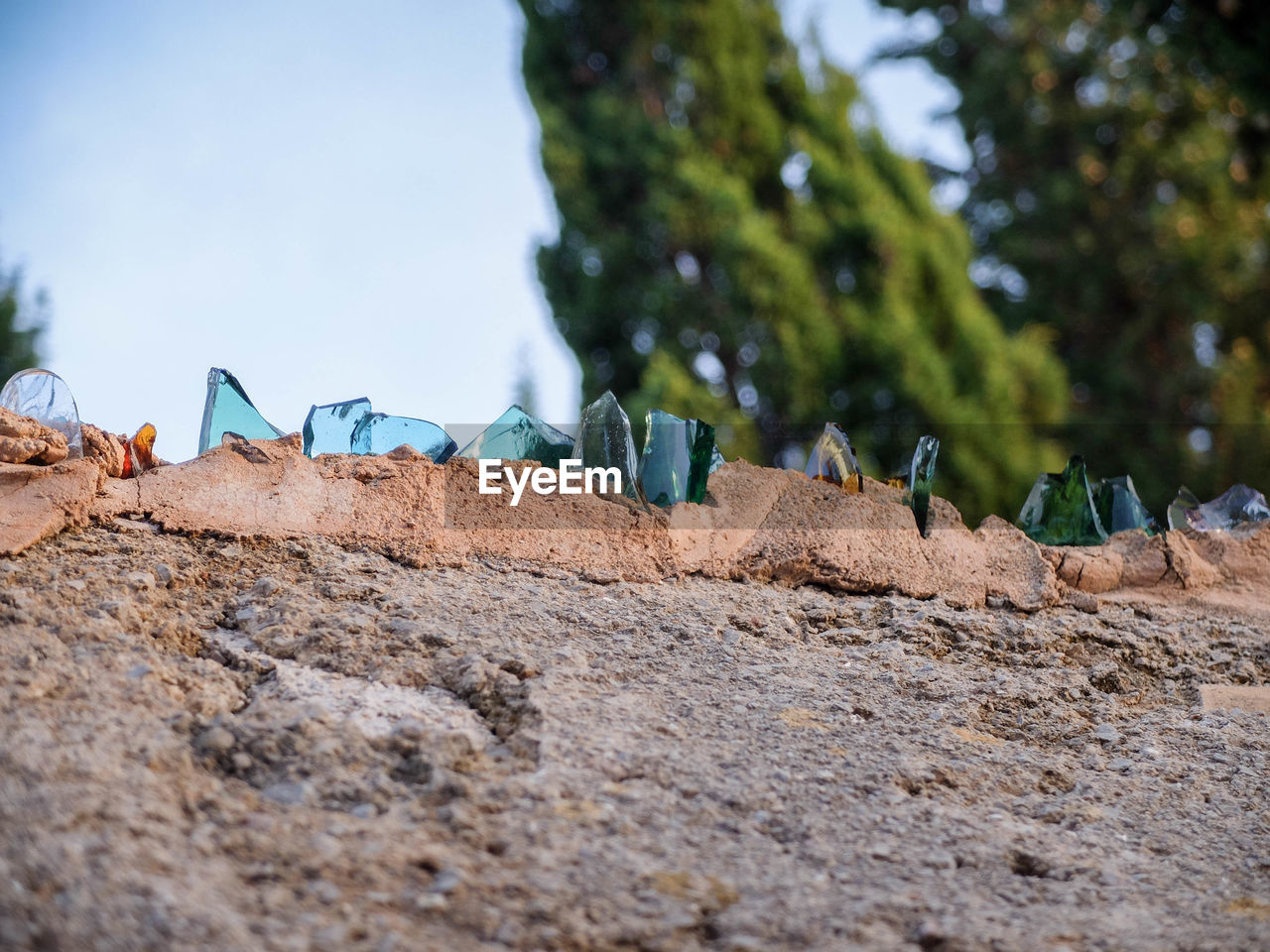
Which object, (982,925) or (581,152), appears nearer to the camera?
(982,925)

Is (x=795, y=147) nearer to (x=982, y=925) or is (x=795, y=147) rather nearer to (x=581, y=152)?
(x=581, y=152)

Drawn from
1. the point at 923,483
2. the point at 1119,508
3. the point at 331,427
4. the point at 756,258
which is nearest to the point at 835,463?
the point at 923,483

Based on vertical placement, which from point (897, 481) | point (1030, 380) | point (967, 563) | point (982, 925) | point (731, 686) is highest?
point (1030, 380)

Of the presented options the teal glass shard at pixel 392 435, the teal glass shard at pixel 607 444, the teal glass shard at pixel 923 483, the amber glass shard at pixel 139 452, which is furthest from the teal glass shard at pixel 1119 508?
the amber glass shard at pixel 139 452

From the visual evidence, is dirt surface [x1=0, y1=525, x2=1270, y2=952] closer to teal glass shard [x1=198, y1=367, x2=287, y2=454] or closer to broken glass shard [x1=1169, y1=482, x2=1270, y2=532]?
teal glass shard [x1=198, y1=367, x2=287, y2=454]

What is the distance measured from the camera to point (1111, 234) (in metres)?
7.82

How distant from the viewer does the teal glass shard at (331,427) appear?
1.27 meters

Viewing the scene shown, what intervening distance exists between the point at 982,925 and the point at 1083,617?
645 mm

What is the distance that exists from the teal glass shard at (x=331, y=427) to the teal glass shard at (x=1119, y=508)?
1036 millimetres

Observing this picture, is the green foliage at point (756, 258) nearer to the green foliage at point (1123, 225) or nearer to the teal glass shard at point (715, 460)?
the green foliage at point (1123, 225)

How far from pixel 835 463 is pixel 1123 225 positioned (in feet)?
24.5

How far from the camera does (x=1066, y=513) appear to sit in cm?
146

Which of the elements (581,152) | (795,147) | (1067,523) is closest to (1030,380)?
(795,147)

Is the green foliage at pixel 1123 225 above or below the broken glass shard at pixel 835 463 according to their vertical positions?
above
